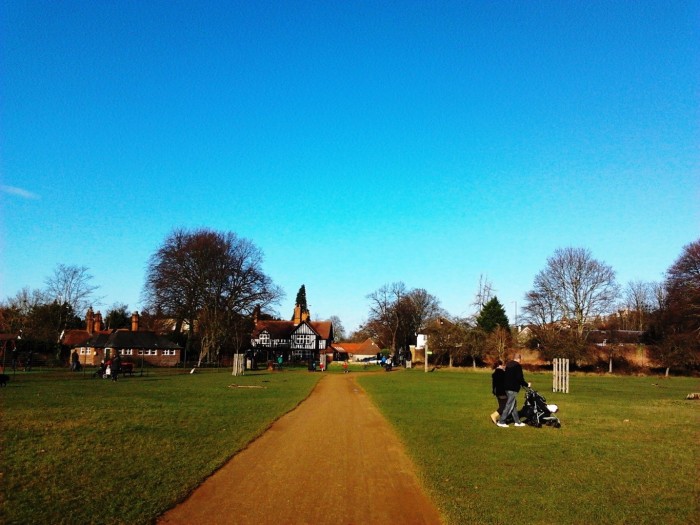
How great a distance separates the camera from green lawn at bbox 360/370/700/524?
675cm

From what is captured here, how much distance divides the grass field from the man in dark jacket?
0.47 m

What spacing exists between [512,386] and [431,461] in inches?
205

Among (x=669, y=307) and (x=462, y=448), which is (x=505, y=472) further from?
(x=669, y=307)

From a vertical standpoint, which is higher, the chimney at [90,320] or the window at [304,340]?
the chimney at [90,320]

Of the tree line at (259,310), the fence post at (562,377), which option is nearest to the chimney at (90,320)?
the tree line at (259,310)

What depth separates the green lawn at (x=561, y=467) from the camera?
22.1 ft

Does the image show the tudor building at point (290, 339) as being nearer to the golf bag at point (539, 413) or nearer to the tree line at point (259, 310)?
the tree line at point (259, 310)

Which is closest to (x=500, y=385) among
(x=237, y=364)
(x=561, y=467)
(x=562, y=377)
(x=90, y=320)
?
(x=561, y=467)

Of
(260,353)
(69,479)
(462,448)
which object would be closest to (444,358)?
(260,353)

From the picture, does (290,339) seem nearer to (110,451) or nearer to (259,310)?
(259,310)

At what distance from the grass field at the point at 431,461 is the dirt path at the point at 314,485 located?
290mm

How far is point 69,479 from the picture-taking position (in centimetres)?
782

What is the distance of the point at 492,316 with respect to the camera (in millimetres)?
77562

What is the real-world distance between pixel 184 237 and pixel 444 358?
37174 mm
